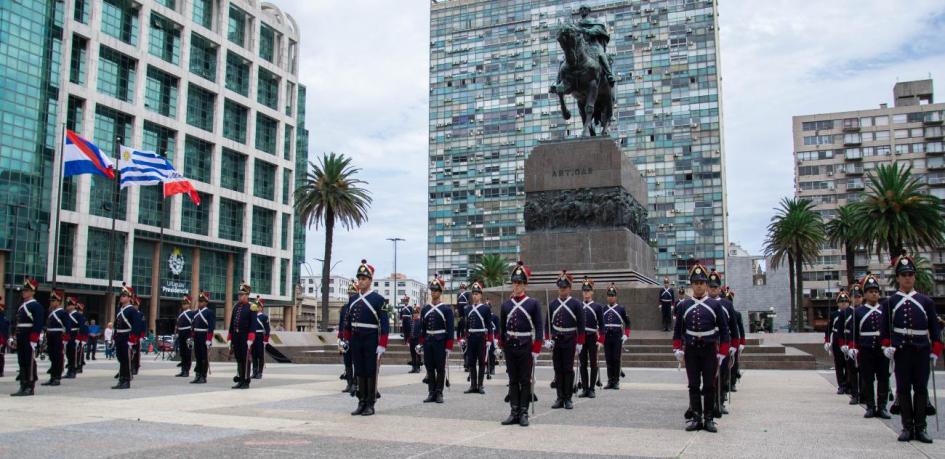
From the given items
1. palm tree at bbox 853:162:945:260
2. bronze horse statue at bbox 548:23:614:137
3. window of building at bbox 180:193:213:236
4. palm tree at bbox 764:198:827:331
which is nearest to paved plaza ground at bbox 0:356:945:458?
bronze horse statue at bbox 548:23:614:137

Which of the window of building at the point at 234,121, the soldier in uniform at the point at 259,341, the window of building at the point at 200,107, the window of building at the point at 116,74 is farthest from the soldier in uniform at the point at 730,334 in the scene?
the window of building at the point at 234,121

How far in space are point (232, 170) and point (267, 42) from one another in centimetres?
1519

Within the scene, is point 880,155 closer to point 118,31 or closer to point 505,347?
point 118,31

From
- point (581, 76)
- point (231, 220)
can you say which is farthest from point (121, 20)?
point (581, 76)

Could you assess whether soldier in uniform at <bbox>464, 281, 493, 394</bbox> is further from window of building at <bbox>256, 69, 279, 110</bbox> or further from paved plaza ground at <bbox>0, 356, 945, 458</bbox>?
window of building at <bbox>256, 69, 279, 110</bbox>

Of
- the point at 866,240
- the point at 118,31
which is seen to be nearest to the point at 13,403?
the point at 866,240

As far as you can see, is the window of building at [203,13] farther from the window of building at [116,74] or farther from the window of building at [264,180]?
the window of building at [264,180]

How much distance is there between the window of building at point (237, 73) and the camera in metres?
72.4

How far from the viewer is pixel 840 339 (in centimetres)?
1494

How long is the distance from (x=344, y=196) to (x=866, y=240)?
34.7 meters

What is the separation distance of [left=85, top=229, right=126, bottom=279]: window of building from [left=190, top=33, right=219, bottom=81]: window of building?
55.8 ft

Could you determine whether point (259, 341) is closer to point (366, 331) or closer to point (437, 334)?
point (437, 334)

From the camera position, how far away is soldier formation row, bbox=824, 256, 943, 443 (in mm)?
9242

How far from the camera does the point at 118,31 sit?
60.4 m
